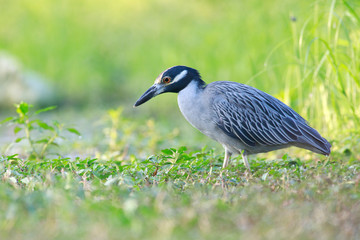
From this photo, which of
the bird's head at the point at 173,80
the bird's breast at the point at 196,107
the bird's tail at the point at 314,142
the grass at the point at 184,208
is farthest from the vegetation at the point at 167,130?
the bird's head at the point at 173,80

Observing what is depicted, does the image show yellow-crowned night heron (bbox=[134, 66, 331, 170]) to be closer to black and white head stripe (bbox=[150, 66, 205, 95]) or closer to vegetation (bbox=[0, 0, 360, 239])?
black and white head stripe (bbox=[150, 66, 205, 95])

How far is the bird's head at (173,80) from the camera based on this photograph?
16.5 feet

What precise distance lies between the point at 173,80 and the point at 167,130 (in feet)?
8.72

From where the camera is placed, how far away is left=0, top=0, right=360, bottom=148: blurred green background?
6215mm

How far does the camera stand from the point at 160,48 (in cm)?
1124

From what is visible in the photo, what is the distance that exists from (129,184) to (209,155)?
137 centimetres

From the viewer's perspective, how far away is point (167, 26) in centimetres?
1316

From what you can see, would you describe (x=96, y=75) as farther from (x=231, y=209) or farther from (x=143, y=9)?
(x=231, y=209)

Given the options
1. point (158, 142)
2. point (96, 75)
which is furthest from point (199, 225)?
point (96, 75)

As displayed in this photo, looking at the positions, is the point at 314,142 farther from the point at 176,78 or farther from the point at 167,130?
the point at 167,130

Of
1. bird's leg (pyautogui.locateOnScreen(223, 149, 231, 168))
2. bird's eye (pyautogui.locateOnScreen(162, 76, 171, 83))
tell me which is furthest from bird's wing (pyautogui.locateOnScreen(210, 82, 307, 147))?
bird's eye (pyautogui.locateOnScreen(162, 76, 171, 83))

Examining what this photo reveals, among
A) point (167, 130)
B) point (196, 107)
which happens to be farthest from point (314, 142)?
point (167, 130)

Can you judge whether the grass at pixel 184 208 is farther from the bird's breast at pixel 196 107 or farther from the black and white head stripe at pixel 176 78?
the black and white head stripe at pixel 176 78

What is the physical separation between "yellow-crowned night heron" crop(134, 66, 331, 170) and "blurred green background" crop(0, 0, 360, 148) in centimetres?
68
